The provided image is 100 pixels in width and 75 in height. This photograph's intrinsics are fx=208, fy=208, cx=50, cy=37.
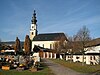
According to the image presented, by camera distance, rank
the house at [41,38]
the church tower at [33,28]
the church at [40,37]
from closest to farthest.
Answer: the house at [41,38]
the church at [40,37]
the church tower at [33,28]

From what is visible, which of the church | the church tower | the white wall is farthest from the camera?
the church tower

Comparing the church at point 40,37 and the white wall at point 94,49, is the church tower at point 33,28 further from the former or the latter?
the white wall at point 94,49

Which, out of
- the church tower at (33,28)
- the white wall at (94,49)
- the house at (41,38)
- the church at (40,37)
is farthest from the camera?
the church tower at (33,28)

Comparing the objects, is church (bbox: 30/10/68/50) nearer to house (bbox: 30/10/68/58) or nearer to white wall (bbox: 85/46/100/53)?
house (bbox: 30/10/68/58)

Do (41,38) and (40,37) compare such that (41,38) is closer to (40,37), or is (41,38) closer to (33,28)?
(40,37)

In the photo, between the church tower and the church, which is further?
the church tower

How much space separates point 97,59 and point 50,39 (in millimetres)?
87075

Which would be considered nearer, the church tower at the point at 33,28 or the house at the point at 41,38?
the house at the point at 41,38

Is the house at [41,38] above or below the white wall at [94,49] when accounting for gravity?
above

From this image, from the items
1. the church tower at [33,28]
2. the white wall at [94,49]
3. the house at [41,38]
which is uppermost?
the church tower at [33,28]

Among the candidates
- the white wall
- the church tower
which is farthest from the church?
the white wall

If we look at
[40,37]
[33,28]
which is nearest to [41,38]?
[40,37]

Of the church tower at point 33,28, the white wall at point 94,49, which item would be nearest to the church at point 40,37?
the church tower at point 33,28

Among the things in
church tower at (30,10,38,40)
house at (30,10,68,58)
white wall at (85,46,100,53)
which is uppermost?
church tower at (30,10,38,40)
